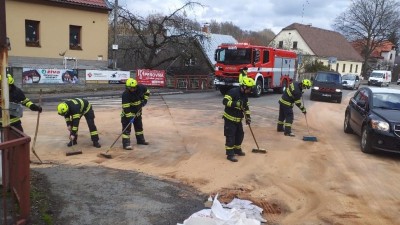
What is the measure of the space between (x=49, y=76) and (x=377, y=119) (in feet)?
53.3

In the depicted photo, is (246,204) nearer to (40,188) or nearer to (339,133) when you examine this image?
(40,188)

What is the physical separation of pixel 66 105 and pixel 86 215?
425cm

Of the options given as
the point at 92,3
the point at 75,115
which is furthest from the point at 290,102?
the point at 92,3

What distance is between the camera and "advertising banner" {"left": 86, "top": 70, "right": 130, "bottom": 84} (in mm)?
22528

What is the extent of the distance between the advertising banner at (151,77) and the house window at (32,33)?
20.3 feet

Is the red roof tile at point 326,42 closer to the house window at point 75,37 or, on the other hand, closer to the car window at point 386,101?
the house window at point 75,37

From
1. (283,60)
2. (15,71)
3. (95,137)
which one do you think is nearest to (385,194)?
(95,137)

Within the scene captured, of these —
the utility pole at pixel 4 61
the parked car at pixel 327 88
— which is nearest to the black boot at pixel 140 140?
the utility pole at pixel 4 61

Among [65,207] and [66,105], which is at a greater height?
[66,105]

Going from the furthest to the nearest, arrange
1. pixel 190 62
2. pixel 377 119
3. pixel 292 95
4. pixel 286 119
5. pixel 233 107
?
pixel 190 62, pixel 292 95, pixel 286 119, pixel 377 119, pixel 233 107

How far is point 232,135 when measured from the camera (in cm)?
846

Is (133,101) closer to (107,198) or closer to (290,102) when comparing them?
(107,198)

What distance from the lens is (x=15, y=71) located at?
1917 centimetres

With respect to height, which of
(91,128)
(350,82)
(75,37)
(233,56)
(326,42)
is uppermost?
(326,42)
